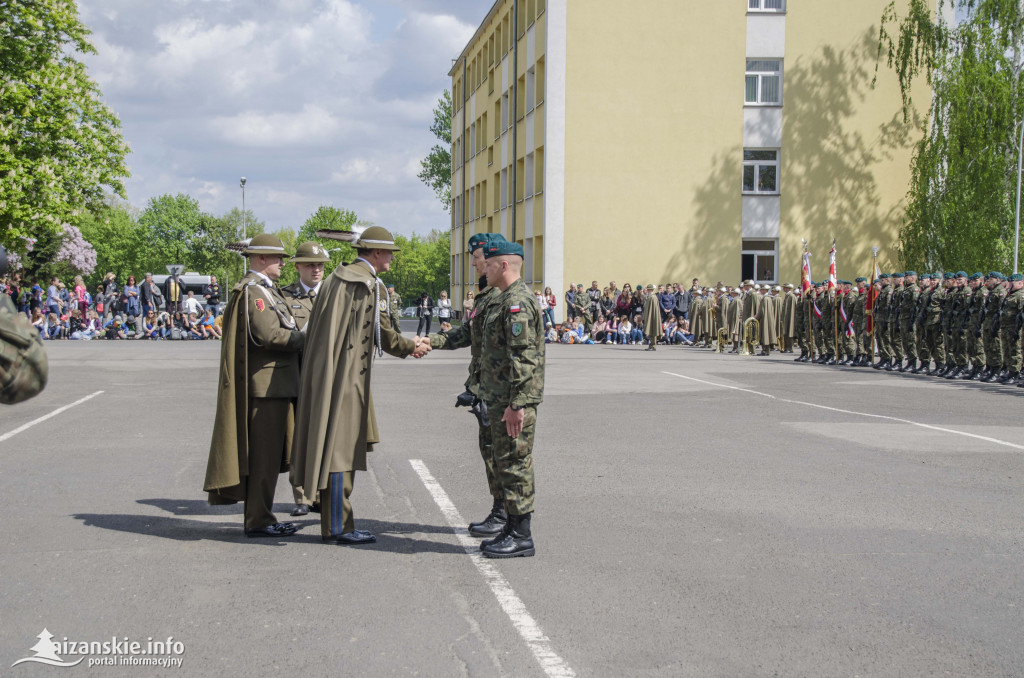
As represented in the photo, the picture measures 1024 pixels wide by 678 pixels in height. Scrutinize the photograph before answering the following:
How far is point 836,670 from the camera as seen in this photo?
13.7 feet

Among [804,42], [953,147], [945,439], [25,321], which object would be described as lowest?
[945,439]

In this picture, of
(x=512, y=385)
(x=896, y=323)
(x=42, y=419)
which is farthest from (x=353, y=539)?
(x=896, y=323)

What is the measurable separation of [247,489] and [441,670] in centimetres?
274

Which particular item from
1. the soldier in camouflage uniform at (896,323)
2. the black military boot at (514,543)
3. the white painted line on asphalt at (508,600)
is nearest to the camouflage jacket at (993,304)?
the soldier in camouflage uniform at (896,323)

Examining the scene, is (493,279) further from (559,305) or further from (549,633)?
(559,305)

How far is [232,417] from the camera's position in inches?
250

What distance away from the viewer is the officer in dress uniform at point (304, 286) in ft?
23.3

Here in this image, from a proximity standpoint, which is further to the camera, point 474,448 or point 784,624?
point 474,448

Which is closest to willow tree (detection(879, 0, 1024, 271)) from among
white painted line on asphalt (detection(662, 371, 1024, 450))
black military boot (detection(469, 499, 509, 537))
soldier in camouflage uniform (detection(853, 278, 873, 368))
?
soldier in camouflage uniform (detection(853, 278, 873, 368))

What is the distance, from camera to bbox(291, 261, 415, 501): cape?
598 cm

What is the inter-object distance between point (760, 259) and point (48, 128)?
82.7ft

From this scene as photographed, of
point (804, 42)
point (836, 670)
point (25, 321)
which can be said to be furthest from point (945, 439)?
point (804, 42)

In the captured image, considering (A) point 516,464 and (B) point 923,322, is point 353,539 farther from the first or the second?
(B) point 923,322

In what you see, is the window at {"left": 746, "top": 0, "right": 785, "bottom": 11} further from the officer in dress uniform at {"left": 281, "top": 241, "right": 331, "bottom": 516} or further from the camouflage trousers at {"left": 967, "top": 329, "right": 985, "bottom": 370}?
the officer in dress uniform at {"left": 281, "top": 241, "right": 331, "bottom": 516}
